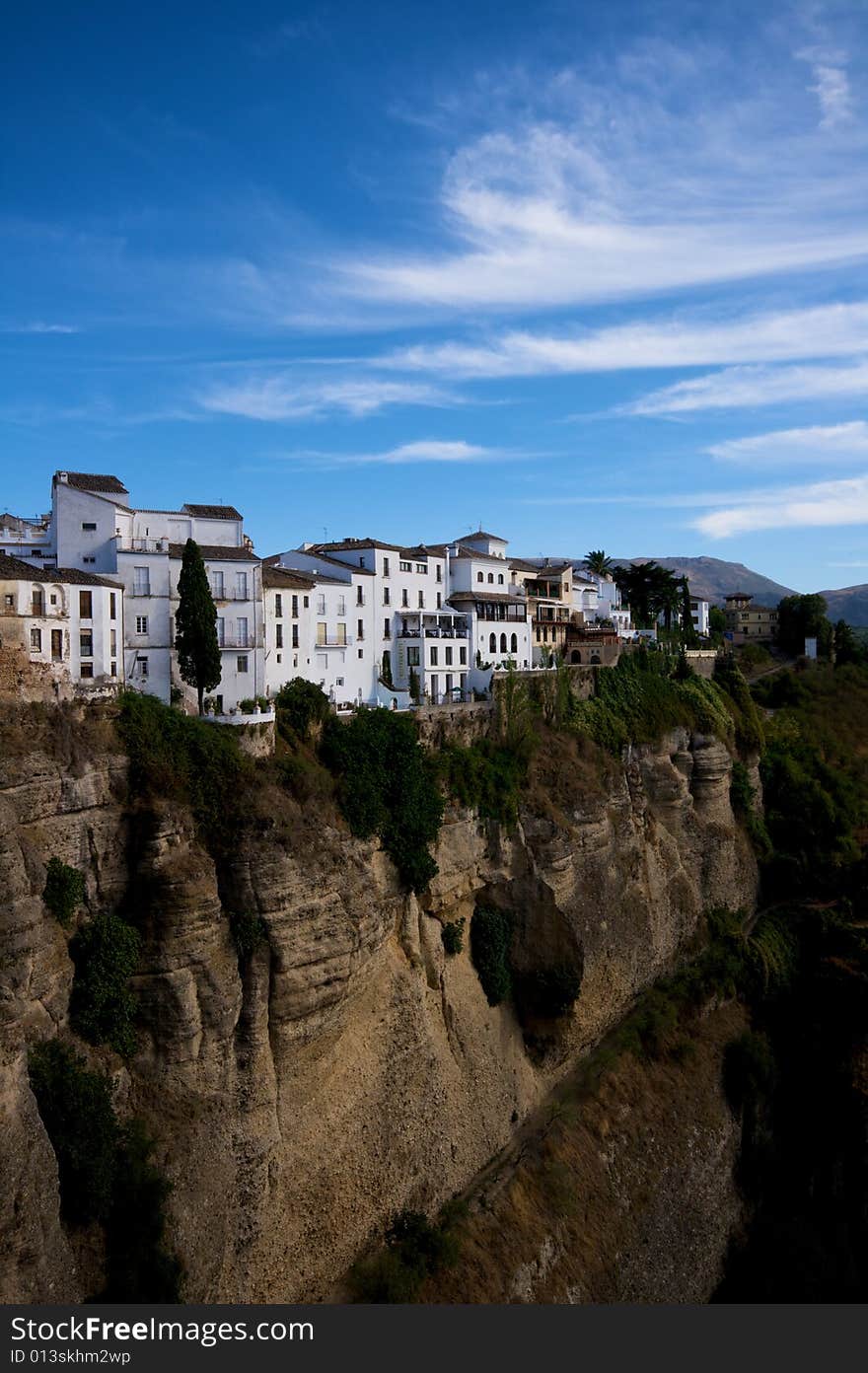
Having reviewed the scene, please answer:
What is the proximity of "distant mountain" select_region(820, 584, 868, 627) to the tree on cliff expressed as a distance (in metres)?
134

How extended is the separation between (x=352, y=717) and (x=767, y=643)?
45.8 metres

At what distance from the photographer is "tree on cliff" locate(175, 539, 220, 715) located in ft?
81.8

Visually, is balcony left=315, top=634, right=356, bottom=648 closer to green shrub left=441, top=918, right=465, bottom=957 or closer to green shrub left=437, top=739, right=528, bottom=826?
green shrub left=437, top=739, right=528, bottom=826

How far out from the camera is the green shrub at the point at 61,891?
18766 millimetres

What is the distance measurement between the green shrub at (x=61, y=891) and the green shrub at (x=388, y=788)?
7.59 meters

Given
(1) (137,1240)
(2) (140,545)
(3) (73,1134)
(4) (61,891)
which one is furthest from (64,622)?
(1) (137,1240)

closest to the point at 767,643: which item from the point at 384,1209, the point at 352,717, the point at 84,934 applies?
the point at 352,717

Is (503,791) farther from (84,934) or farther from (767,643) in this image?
(767,643)

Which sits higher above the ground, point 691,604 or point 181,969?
point 691,604

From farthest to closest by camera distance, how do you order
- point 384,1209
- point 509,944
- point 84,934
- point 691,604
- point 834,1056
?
point 691,604, point 834,1056, point 509,944, point 384,1209, point 84,934

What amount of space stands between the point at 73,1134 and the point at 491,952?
553 inches

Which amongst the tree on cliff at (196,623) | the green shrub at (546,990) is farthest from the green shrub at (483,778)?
the tree on cliff at (196,623)

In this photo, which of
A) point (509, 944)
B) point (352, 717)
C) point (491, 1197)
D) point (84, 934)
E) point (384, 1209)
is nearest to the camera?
point (84, 934)

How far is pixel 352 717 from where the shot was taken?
27.4m
